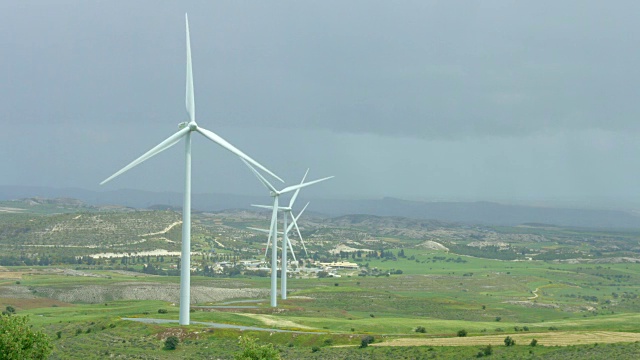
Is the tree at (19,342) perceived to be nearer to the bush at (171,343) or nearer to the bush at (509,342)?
the bush at (171,343)

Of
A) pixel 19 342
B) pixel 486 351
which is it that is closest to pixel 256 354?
pixel 19 342

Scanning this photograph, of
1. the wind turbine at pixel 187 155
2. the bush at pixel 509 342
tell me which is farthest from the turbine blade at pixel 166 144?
the bush at pixel 509 342

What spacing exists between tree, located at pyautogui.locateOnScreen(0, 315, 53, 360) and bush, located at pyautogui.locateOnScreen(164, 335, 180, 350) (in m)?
20.9

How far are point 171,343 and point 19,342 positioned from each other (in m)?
26.0

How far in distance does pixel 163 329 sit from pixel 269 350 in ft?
115

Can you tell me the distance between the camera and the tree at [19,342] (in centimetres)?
6644

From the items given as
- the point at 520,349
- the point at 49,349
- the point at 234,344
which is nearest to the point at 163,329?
the point at 234,344

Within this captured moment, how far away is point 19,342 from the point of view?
6706 centimetres

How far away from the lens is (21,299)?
16150 centimetres

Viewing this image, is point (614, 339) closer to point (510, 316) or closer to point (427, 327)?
point (427, 327)

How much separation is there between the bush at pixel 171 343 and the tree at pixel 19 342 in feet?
68.6

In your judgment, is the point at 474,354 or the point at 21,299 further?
the point at 21,299

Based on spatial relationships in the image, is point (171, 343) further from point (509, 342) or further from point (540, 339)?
point (540, 339)

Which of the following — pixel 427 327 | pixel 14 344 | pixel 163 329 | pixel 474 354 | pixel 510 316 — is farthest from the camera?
pixel 510 316
